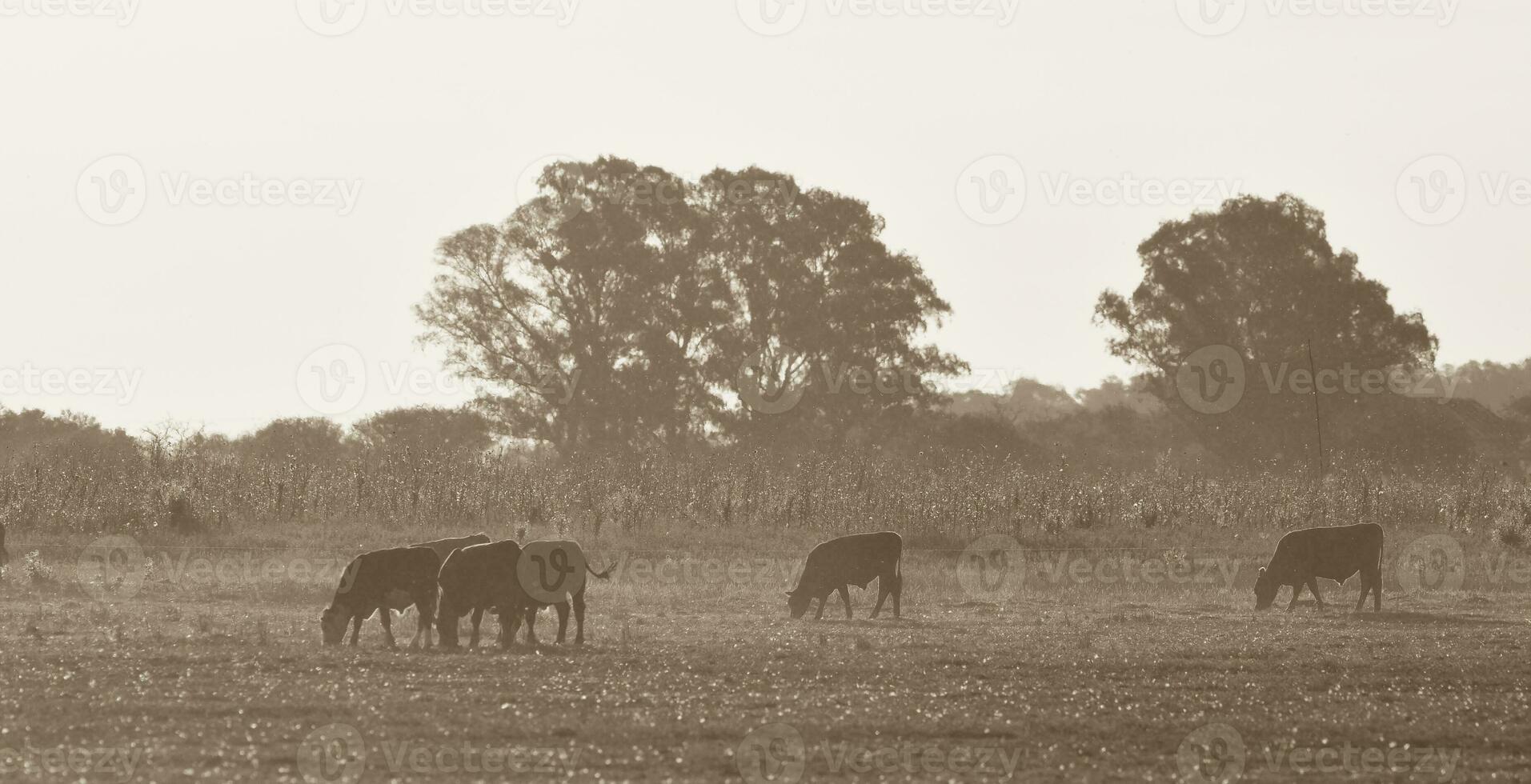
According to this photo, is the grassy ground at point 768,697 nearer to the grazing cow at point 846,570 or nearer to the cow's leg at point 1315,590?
the grazing cow at point 846,570

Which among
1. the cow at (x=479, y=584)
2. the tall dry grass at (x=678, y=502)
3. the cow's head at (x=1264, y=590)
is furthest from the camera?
the tall dry grass at (x=678, y=502)

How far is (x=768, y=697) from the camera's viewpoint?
14.9 metres

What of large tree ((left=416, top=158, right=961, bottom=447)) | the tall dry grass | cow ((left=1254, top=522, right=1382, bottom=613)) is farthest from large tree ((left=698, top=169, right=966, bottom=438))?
cow ((left=1254, top=522, right=1382, bottom=613))

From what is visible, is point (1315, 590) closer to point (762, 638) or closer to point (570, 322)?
point (762, 638)

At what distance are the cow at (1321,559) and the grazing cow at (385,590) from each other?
599 inches

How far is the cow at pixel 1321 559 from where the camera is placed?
91.9 feet

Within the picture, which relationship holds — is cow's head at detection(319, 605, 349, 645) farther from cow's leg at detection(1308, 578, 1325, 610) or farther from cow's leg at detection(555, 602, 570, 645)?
cow's leg at detection(1308, 578, 1325, 610)

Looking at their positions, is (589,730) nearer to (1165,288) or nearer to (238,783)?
(238,783)

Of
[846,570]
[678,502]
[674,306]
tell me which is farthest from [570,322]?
[846,570]

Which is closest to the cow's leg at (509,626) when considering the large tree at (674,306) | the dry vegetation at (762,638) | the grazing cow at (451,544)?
the dry vegetation at (762,638)

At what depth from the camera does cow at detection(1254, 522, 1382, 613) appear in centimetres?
2802

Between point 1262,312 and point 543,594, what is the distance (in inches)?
Result: 2228

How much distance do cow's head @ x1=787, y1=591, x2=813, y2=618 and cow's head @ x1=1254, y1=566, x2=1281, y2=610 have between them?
8.30m

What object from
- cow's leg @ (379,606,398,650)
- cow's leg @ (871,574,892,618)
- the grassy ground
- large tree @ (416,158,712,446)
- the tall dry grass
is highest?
large tree @ (416,158,712,446)
